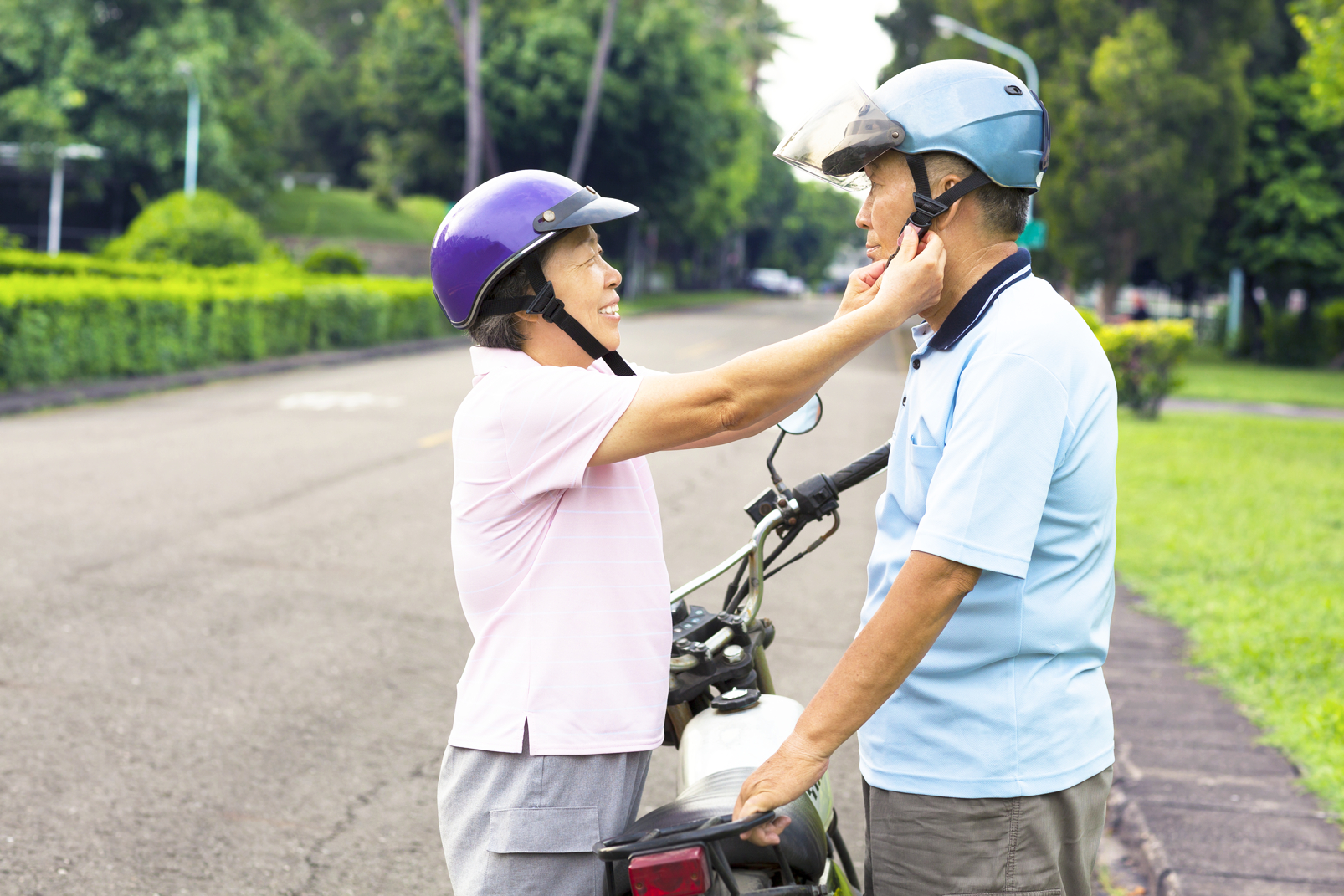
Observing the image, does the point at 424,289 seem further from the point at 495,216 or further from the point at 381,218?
the point at 495,216

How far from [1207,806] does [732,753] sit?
2455 millimetres

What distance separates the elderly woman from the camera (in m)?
1.97

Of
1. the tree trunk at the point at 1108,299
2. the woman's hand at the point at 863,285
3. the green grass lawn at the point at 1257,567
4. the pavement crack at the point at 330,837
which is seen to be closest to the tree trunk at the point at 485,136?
the tree trunk at the point at 1108,299

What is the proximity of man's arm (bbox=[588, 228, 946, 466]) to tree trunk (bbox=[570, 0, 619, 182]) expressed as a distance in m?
35.8

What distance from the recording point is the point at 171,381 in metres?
16.9

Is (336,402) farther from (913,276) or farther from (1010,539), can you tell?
(1010,539)

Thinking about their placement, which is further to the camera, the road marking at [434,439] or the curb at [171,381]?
the curb at [171,381]

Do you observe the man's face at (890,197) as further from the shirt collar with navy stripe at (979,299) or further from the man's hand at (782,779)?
the man's hand at (782,779)

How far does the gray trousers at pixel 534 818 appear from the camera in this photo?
2045mm

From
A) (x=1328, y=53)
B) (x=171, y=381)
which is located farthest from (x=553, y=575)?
(x=171, y=381)

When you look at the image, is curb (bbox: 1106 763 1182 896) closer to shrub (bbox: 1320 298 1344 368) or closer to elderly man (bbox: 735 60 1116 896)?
elderly man (bbox: 735 60 1116 896)

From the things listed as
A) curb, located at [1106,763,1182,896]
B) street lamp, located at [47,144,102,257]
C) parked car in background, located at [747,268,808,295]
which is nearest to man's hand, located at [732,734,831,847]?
curb, located at [1106,763,1182,896]

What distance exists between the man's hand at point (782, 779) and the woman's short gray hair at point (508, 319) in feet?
2.65

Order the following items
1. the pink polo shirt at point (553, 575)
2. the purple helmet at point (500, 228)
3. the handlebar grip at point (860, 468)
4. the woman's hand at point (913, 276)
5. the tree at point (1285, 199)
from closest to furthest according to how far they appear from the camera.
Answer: the woman's hand at point (913, 276)
the pink polo shirt at point (553, 575)
the purple helmet at point (500, 228)
the handlebar grip at point (860, 468)
the tree at point (1285, 199)
